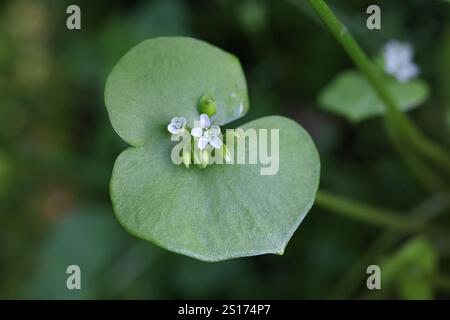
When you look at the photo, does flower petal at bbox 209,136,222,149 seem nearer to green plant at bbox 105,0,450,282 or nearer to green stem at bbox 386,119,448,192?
green plant at bbox 105,0,450,282

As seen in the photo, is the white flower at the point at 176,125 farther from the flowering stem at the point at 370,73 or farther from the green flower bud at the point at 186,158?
the flowering stem at the point at 370,73

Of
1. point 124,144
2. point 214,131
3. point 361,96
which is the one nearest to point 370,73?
point 361,96

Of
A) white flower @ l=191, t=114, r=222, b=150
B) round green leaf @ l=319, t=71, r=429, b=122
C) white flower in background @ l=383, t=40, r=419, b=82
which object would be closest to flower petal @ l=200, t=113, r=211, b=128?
white flower @ l=191, t=114, r=222, b=150

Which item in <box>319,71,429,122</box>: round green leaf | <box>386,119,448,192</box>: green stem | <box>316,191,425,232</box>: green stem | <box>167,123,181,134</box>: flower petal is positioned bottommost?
<box>316,191,425,232</box>: green stem

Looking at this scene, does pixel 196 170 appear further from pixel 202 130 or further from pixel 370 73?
pixel 370 73
